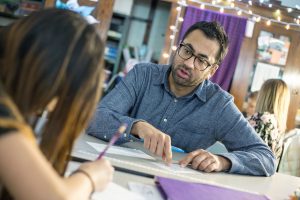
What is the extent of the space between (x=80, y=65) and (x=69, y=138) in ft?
0.56

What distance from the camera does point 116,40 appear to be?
6.04 metres

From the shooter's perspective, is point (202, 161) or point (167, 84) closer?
point (202, 161)

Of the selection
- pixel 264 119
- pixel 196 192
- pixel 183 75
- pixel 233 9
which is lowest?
pixel 264 119

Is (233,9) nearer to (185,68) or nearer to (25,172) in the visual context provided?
Result: (185,68)

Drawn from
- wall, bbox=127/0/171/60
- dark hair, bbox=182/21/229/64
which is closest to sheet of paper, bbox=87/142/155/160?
dark hair, bbox=182/21/229/64

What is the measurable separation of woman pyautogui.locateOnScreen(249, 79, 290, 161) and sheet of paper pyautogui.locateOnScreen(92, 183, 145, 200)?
224cm

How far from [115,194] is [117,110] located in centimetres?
81

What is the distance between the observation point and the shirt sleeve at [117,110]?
156cm

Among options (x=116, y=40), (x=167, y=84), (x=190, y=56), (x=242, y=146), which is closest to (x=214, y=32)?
(x=190, y=56)

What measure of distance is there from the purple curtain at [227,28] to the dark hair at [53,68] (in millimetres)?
4436

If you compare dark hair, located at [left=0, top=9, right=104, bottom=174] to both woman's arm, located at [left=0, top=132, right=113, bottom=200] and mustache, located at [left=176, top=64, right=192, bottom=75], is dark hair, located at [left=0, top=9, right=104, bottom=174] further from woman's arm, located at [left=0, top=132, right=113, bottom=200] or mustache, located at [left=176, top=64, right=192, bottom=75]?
mustache, located at [left=176, top=64, right=192, bottom=75]

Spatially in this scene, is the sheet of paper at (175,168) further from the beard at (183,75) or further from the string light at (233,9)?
the string light at (233,9)

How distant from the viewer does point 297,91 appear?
208 inches

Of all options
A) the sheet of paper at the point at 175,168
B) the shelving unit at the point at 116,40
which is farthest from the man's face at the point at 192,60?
the shelving unit at the point at 116,40
